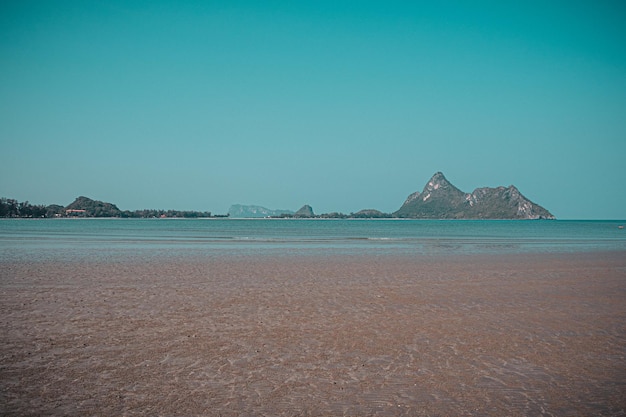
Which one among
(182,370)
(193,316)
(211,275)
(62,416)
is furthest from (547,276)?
(62,416)

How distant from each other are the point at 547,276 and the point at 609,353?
12539mm

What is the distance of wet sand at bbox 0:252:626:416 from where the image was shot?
6629 millimetres

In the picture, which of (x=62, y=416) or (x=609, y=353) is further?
(x=609, y=353)

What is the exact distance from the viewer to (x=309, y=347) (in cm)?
926

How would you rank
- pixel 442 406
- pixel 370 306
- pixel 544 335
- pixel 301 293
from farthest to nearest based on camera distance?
1. pixel 301 293
2. pixel 370 306
3. pixel 544 335
4. pixel 442 406

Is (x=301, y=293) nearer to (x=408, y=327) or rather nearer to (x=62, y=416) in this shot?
(x=408, y=327)

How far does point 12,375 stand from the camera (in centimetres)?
743

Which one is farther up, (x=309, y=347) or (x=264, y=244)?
(x=264, y=244)

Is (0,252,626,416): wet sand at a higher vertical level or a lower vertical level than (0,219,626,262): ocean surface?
lower

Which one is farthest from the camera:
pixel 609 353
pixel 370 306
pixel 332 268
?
pixel 332 268

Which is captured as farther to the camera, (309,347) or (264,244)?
(264,244)

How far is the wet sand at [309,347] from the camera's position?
6629mm

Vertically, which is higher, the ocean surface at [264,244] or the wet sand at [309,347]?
the ocean surface at [264,244]

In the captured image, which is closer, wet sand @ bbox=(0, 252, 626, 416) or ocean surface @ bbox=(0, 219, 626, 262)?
wet sand @ bbox=(0, 252, 626, 416)
